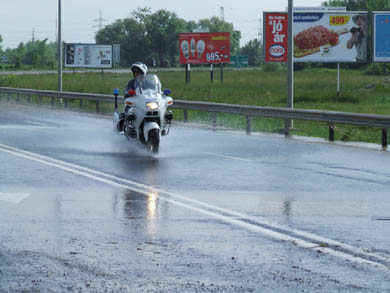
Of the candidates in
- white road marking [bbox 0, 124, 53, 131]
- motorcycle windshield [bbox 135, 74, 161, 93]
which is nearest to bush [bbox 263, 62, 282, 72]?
white road marking [bbox 0, 124, 53, 131]

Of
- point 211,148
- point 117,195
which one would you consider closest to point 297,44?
point 211,148

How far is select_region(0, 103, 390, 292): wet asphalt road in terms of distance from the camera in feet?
24.2

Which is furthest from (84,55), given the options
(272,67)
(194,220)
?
(194,220)

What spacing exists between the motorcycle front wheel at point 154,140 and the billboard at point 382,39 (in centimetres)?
3234

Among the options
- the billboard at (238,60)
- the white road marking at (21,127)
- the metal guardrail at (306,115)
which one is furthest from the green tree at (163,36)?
the white road marking at (21,127)

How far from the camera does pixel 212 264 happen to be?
25.9ft

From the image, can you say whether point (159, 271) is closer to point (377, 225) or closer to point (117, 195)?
point (377, 225)

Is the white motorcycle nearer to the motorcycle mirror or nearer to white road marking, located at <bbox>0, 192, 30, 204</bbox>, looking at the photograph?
the motorcycle mirror

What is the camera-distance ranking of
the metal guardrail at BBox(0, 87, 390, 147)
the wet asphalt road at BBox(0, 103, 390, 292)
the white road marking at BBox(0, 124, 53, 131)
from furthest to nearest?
1. the white road marking at BBox(0, 124, 53, 131)
2. the metal guardrail at BBox(0, 87, 390, 147)
3. the wet asphalt road at BBox(0, 103, 390, 292)

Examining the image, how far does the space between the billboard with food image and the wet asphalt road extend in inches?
1084

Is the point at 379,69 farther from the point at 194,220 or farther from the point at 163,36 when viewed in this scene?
the point at 194,220

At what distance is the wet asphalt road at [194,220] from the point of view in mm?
7391

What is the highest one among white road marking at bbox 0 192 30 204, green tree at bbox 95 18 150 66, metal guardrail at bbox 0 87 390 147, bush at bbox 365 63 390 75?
green tree at bbox 95 18 150 66

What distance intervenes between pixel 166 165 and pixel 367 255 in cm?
891
